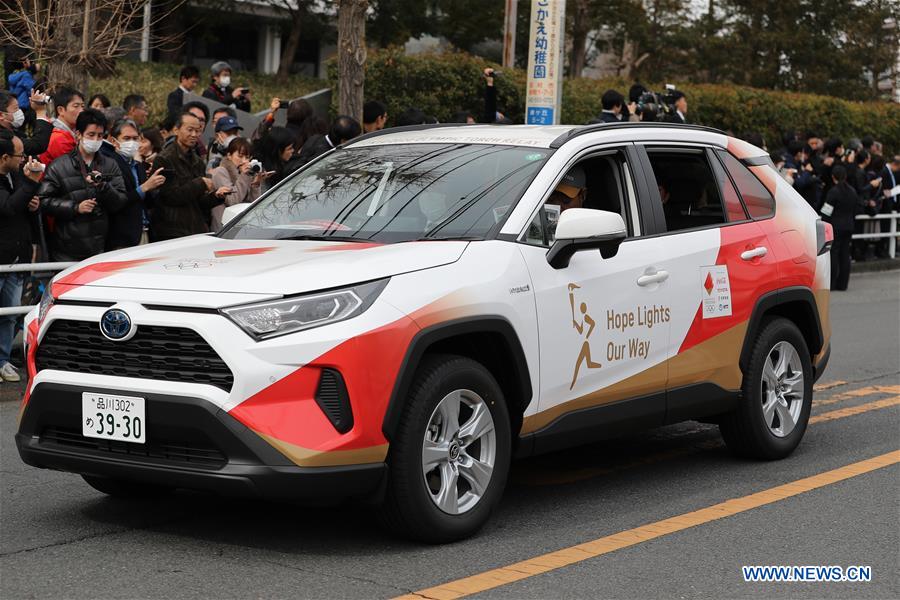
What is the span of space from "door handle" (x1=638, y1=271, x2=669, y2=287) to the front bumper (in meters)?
1.86

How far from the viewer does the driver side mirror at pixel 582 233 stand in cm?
578

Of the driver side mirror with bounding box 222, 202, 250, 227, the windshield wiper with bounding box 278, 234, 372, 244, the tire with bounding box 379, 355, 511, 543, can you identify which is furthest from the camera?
the driver side mirror with bounding box 222, 202, 250, 227

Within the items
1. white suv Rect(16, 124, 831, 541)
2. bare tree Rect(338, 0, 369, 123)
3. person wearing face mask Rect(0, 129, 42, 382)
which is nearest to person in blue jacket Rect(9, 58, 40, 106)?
bare tree Rect(338, 0, 369, 123)

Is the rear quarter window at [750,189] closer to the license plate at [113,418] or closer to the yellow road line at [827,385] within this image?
the yellow road line at [827,385]

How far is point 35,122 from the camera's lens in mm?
11805

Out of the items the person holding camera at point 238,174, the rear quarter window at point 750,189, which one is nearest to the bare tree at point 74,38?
the person holding camera at point 238,174

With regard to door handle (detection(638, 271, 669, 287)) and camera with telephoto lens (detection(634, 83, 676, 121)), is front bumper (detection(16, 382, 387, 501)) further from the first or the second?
Result: camera with telephoto lens (detection(634, 83, 676, 121))

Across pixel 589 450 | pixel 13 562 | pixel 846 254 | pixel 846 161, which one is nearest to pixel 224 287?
pixel 13 562

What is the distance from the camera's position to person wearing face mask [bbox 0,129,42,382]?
9070mm

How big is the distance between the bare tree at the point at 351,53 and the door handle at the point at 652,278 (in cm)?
804

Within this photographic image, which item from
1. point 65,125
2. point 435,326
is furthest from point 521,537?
point 65,125

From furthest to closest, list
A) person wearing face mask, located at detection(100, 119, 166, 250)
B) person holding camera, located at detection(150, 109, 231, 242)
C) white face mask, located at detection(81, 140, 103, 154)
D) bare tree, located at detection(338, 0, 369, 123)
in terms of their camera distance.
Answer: bare tree, located at detection(338, 0, 369, 123) → person holding camera, located at detection(150, 109, 231, 242) → person wearing face mask, located at detection(100, 119, 166, 250) → white face mask, located at detection(81, 140, 103, 154)

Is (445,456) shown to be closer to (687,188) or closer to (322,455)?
(322,455)

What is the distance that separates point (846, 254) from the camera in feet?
60.5
